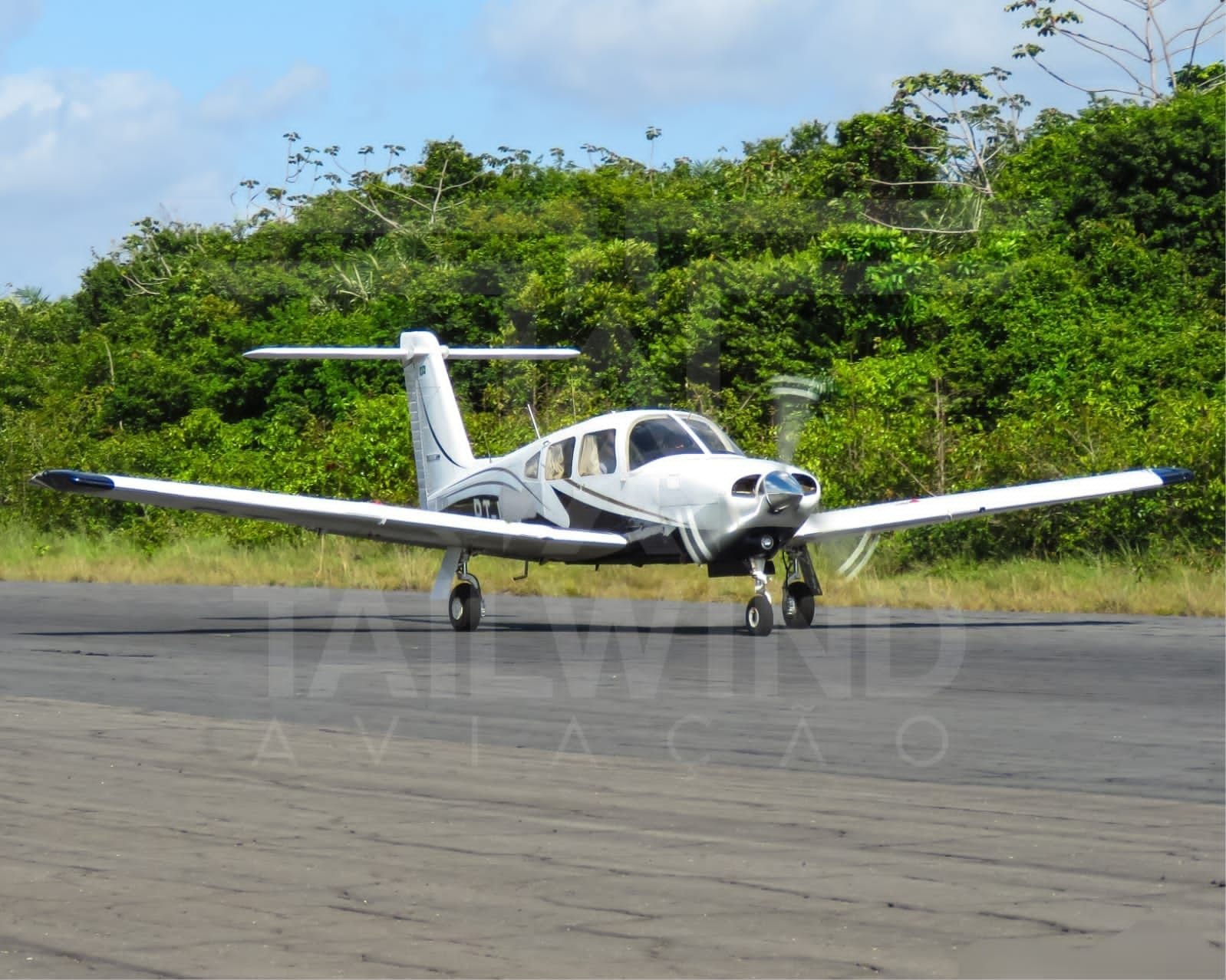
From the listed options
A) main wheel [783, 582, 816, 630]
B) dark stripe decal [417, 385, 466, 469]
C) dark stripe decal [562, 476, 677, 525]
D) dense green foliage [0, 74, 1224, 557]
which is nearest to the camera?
dark stripe decal [562, 476, 677, 525]

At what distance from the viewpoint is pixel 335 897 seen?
5.33 meters

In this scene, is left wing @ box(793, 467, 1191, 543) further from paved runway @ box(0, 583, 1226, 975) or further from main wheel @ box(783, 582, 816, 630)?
paved runway @ box(0, 583, 1226, 975)

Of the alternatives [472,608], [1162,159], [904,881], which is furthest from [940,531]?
[904,881]

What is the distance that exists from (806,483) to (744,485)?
594mm

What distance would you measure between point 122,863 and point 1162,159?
103 feet

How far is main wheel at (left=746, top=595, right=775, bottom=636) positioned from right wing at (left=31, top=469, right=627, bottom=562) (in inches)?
65.5

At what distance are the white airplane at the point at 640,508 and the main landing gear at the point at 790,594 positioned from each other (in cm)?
2

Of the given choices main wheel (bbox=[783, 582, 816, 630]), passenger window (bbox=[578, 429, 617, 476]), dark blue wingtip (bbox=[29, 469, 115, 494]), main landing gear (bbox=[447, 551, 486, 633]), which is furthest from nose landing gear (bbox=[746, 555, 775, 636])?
dark blue wingtip (bbox=[29, 469, 115, 494])

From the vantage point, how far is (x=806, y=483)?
54.9ft

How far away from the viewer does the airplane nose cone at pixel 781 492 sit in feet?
53.9

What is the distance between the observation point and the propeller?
18.8m

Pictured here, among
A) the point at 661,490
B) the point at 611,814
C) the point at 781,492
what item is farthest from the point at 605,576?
the point at 611,814

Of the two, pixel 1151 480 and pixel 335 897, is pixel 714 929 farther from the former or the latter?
pixel 1151 480

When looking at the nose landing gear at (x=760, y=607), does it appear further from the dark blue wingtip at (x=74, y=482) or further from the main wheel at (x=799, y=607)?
the dark blue wingtip at (x=74, y=482)
